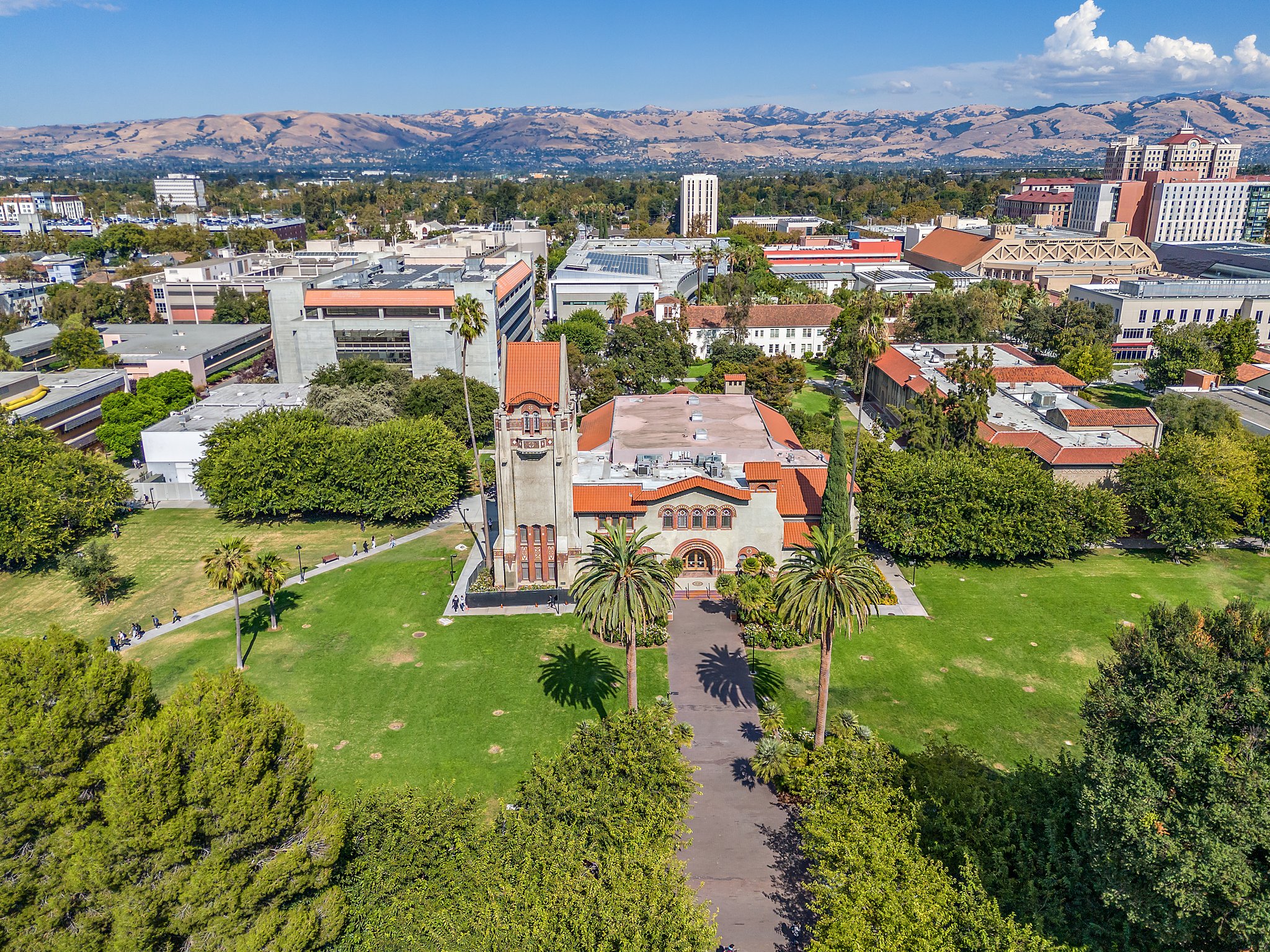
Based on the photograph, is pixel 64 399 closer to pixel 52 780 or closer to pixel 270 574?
pixel 270 574

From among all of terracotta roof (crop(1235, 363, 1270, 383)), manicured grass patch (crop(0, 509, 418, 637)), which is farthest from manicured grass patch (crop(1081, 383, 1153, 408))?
manicured grass patch (crop(0, 509, 418, 637))

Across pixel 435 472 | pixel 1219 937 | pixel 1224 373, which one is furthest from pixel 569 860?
pixel 1224 373

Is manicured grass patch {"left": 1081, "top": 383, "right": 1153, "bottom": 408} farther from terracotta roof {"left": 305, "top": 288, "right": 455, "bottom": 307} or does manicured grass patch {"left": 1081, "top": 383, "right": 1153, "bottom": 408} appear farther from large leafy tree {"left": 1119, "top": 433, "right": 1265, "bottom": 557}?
terracotta roof {"left": 305, "top": 288, "right": 455, "bottom": 307}

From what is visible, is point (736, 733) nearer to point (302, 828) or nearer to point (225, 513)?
point (302, 828)

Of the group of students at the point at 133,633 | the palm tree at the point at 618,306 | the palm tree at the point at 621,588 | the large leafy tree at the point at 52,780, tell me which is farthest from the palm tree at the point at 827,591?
the palm tree at the point at 618,306

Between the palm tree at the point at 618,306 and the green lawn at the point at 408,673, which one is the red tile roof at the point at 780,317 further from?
the green lawn at the point at 408,673
